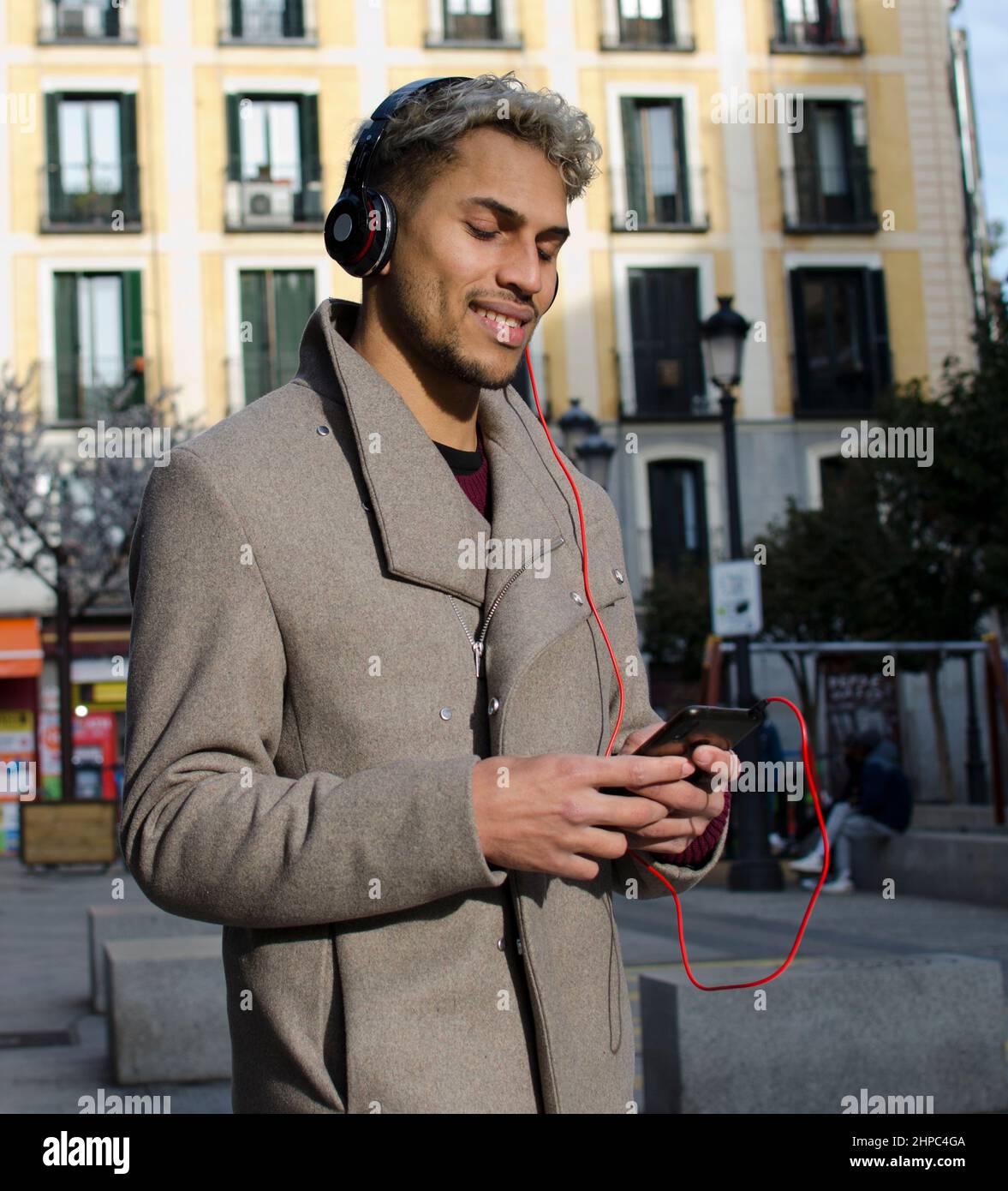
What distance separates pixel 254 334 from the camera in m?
26.8

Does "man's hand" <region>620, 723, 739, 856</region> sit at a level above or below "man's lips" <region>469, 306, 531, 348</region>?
below

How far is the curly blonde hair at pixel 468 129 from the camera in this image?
1987 mm

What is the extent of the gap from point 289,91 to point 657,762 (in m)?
27.7

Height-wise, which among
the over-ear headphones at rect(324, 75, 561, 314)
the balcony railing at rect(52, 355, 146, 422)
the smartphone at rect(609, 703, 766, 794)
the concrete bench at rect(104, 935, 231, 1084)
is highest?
the balcony railing at rect(52, 355, 146, 422)

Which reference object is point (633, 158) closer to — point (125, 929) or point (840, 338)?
point (840, 338)

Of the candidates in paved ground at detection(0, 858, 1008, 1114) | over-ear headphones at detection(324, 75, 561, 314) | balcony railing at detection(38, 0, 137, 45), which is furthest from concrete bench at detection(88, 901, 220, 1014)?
balcony railing at detection(38, 0, 137, 45)

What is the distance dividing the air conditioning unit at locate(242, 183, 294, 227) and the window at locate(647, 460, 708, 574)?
7.55 metres

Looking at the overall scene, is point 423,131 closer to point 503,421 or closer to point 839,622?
point 503,421

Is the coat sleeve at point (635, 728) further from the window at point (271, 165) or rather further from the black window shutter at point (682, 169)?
the black window shutter at point (682, 169)

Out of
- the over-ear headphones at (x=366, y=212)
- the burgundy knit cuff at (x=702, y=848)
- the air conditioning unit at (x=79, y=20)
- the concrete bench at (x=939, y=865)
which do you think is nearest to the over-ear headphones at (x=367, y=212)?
the over-ear headphones at (x=366, y=212)

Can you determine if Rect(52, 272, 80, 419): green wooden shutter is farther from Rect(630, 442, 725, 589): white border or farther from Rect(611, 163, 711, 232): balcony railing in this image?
Rect(611, 163, 711, 232): balcony railing

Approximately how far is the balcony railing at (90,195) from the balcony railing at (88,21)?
80.5 inches

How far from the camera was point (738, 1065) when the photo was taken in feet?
17.3

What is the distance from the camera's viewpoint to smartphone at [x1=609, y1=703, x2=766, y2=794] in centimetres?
173
